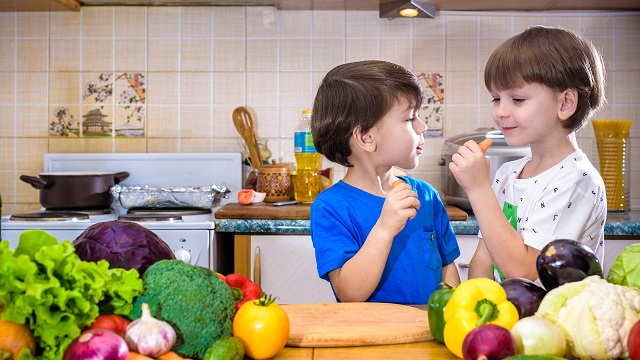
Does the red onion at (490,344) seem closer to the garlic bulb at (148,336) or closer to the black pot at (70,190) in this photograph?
the garlic bulb at (148,336)

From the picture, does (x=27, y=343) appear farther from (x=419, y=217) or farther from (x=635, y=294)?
(x=419, y=217)

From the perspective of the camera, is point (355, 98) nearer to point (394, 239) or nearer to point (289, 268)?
point (394, 239)

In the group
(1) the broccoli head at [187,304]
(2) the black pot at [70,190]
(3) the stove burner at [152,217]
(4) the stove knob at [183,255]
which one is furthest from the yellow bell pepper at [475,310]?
(2) the black pot at [70,190]

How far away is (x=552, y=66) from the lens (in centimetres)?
130

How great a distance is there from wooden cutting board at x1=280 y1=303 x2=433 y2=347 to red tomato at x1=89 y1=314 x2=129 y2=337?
0.78ft

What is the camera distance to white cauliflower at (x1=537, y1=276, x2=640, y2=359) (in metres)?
0.76

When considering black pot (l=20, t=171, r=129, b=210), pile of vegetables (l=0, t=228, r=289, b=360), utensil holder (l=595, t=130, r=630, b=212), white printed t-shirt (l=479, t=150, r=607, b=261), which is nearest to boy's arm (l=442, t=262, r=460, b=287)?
white printed t-shirt (l=479, t=150, r=607, b=261)

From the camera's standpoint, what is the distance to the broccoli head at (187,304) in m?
0.80

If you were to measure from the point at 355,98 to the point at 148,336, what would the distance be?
772 mm

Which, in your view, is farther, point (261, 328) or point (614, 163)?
point (614, 163)

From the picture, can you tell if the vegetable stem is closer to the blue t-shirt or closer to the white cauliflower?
the white cauliflower

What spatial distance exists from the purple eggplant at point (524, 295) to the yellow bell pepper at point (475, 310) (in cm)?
2

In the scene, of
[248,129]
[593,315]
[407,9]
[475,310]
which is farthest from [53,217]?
[593,315]

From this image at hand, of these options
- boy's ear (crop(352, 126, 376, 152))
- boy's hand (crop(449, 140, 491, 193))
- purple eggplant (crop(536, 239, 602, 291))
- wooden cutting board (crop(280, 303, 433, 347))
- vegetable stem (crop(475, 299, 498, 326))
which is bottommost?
wooden cutting board (crop(280, 303, 433, 347))
